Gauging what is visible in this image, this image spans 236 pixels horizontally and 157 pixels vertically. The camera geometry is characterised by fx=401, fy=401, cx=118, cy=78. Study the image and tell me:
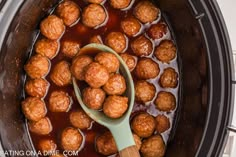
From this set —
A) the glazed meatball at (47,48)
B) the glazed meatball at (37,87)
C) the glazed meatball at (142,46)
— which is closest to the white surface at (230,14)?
the glazed meatball at (142,46)

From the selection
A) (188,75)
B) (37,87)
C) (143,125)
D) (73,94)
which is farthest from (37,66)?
(188,75)

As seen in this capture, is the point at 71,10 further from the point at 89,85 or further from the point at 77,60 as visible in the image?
the point at 89,85

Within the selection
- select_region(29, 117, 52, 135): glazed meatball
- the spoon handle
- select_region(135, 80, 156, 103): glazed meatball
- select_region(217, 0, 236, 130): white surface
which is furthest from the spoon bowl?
select_region(217, 0, 236, 130): white surface

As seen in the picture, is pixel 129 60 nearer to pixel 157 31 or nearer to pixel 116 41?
pixel 116 41

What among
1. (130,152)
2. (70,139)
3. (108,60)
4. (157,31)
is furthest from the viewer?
(157,31)

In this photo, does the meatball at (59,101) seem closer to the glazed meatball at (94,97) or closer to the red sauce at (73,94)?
the red sauce at (73,94)

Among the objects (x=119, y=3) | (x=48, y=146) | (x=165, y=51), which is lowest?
(x=48, y=146)

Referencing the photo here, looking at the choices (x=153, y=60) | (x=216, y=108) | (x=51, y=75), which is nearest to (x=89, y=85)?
(x=51, y=75)
